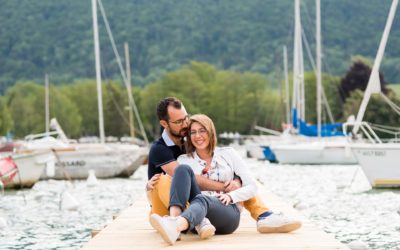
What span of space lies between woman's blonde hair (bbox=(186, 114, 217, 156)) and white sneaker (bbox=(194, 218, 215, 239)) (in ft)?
2.48

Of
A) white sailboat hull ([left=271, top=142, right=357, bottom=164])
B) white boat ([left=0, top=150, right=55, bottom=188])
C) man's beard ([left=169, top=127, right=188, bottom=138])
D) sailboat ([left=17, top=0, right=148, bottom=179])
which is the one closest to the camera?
man's beard ([left=169, top=127, right=188, bottom=138])

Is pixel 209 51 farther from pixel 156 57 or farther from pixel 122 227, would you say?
pixel 122 227

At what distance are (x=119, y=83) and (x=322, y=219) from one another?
107m

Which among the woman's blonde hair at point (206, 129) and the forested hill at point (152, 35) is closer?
the woman's blonde hair at point (206, 129)

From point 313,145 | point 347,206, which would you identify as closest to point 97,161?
point 313,145

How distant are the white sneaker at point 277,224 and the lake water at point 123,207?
3699 millimetres

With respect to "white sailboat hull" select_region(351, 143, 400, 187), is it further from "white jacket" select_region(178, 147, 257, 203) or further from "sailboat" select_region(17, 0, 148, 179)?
"white jacket" select_region(178, 147, 257, 203)

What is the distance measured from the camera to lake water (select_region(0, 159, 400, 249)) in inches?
502

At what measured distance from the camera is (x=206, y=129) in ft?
25.1

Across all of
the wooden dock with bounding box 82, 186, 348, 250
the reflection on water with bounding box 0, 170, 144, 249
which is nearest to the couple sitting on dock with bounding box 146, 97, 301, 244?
the wooden dock with bounding box 82, 186, 348, 250

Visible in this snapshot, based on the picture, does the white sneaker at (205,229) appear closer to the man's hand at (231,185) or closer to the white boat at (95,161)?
the man's hand at (231,185)

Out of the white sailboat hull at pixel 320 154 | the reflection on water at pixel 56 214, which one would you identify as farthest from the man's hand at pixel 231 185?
the white sailboat hull at pixel 320 154

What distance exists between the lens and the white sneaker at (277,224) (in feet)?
25.3

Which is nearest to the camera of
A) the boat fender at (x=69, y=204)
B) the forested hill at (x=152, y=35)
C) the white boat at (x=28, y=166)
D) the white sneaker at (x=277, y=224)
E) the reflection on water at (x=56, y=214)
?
the white sneaker at (x=277, y=224)
